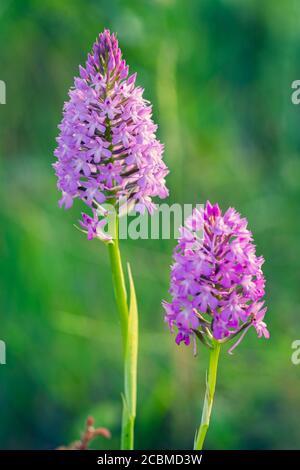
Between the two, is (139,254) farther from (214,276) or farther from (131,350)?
(214,276)

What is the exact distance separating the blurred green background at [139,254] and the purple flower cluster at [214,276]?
1945 millimetres

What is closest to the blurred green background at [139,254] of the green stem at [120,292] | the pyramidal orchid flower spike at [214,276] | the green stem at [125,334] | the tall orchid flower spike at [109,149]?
the green stem at [125,334]

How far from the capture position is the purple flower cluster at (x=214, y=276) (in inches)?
82.7

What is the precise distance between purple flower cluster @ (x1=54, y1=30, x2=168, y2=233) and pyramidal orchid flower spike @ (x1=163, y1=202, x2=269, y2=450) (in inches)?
10.6

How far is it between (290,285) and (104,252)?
1.31 meters

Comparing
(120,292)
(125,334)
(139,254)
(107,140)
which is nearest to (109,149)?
(107,140)

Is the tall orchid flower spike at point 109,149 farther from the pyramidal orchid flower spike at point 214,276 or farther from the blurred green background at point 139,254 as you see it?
the blurred green background at point 139,254

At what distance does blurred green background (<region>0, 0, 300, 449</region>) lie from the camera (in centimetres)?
448

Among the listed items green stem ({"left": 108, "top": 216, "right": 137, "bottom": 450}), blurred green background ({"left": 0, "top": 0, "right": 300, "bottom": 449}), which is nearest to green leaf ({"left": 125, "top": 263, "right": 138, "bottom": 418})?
green stem ({"left": 108, "top": 216, "right": 137, "bottom": 450})

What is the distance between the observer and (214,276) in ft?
6.98

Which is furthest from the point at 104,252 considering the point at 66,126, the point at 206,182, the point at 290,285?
the point at 66,126

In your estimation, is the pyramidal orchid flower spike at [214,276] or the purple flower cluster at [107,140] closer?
the pyramidal orchid flower spike at [214,276]
